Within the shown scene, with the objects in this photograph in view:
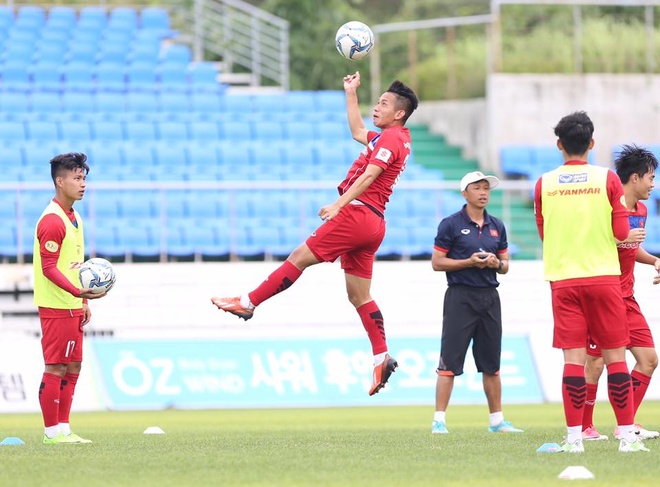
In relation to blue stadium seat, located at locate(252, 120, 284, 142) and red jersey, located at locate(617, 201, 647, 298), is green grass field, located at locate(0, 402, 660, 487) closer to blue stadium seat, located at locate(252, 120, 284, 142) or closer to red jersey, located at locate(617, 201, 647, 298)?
red jersey, located at locate(617, 201, 647, 298)

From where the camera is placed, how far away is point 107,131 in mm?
22609

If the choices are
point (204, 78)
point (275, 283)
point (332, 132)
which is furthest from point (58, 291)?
point (204, 78)

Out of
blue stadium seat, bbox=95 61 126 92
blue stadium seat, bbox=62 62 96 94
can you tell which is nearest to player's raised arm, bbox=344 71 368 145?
blue stadium seat, bbox=95 61 126 92

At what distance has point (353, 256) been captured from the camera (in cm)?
1059

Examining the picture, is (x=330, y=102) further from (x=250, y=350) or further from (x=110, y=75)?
(x=250, y=350)

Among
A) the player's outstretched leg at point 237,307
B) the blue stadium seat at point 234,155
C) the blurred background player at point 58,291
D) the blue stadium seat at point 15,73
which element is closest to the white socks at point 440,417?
the player's outstretched leg at point 237,307

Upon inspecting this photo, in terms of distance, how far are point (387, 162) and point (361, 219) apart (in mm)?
528

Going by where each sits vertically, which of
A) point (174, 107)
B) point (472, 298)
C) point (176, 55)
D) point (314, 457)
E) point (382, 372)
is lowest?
point (314, 457)

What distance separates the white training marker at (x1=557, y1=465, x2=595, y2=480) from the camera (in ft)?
24.0

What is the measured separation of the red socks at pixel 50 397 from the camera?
33.3ft

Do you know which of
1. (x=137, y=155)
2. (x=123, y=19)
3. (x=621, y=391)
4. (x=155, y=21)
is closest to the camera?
(x=621, y=391)

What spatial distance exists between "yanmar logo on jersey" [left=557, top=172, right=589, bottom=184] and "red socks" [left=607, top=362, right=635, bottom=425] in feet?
4.18

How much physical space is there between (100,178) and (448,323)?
10710 mm

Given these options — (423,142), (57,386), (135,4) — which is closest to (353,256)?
(57,386)
